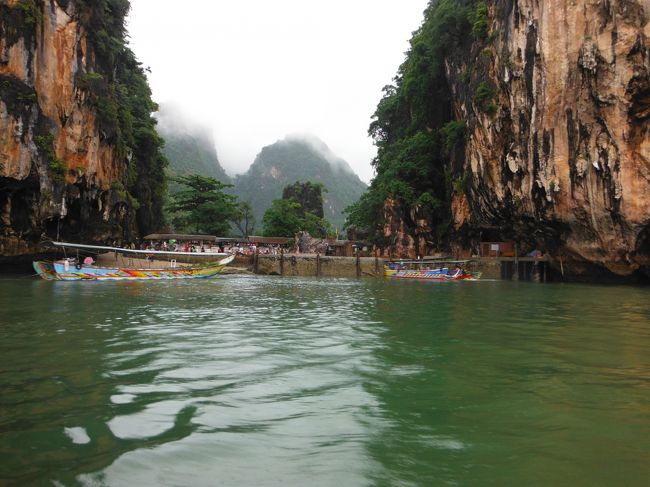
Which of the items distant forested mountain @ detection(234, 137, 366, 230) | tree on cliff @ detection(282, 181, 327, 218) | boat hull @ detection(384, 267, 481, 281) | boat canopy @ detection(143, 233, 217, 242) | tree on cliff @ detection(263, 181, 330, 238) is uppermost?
distant forested mountain @ detection(234, 137, 366, 230)

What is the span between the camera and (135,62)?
3538 centimetres

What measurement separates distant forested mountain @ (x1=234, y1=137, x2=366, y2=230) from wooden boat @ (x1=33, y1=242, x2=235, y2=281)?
252 feet

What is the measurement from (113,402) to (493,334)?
5898 mm

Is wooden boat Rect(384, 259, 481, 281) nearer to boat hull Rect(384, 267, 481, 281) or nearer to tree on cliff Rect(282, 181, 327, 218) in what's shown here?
boat hull Rect(384, 267, 481, 281)

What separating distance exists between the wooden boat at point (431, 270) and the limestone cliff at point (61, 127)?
18.5 metres

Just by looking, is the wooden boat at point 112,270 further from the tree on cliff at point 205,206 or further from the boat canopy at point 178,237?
the tree on cliff at point 205,206

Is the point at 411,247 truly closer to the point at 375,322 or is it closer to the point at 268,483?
Result: the point at 375,322

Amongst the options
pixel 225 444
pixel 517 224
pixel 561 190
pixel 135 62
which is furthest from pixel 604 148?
pixel 135 62

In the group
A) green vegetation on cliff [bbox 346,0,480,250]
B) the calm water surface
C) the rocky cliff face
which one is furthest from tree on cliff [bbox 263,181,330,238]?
the calm water surface

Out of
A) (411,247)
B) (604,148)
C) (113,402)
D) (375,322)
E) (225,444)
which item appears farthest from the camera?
(411,247)

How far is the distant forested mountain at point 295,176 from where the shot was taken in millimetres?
111812

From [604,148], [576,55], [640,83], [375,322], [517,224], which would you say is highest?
[576,55]

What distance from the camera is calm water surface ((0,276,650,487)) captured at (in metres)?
2.59

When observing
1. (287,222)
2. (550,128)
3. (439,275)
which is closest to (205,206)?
(287,222)
